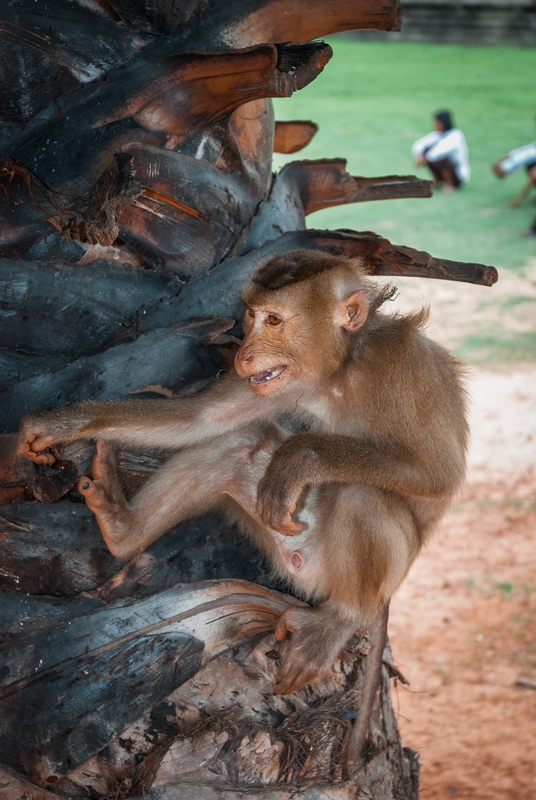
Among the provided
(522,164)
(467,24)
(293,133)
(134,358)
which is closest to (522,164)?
(522,164)

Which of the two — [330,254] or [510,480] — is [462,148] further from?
[330,254]

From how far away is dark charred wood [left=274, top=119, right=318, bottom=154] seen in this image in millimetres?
3130

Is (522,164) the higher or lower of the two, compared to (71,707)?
lower

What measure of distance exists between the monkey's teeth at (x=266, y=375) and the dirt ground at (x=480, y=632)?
67cm

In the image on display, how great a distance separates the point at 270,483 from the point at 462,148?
12765 millimetres

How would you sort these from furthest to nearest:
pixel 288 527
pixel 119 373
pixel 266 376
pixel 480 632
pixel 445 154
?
pixel 445 154 → pixel 480 632 → pixel 266 376 → pixel 288 527 → pixel 119 373

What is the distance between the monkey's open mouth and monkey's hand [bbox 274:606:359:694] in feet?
2.14

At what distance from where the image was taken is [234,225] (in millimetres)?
2184

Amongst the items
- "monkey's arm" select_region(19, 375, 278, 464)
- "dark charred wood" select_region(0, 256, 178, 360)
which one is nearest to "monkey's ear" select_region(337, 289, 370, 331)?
"monkey's arm" select_region(19, 375, 278, 464)

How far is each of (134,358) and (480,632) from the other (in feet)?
11.0

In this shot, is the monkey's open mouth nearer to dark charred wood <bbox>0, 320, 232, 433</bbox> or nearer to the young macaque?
the young macaque

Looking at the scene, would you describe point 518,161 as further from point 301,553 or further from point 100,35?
point 100,35

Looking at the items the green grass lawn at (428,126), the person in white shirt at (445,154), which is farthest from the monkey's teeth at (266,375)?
the person in white shirt at (445,154)

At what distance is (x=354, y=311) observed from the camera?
103 inches
